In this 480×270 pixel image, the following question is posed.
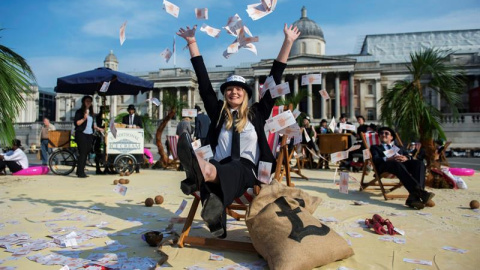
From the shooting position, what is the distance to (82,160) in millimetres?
8422

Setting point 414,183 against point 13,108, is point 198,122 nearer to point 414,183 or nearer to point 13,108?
point 13,108

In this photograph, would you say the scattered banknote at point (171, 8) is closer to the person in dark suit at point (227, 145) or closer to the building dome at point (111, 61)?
the person in dark suit at point (227, 145)

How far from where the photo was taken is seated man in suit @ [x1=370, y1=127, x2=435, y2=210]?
4.84 meters

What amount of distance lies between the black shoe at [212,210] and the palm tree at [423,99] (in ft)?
21.5

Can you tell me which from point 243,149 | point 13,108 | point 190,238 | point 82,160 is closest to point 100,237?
point 190,238

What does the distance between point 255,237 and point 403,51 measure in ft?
214

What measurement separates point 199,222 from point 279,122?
4.61 ft

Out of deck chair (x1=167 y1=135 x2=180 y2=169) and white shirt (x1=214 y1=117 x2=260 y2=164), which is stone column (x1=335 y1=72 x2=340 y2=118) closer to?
deck chair (x1=167 y1=135 x2=180 y2=169)

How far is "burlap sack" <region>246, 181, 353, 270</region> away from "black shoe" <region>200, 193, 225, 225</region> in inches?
12.7

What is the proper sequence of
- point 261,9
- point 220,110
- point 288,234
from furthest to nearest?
point 261,9
point 220,110
point 288,234

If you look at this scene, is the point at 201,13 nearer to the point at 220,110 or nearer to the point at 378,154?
the point at 220,110

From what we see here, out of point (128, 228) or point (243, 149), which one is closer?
point (243, 149)

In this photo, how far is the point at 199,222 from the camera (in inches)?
154

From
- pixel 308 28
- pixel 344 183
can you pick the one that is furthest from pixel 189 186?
pixel 308 28
